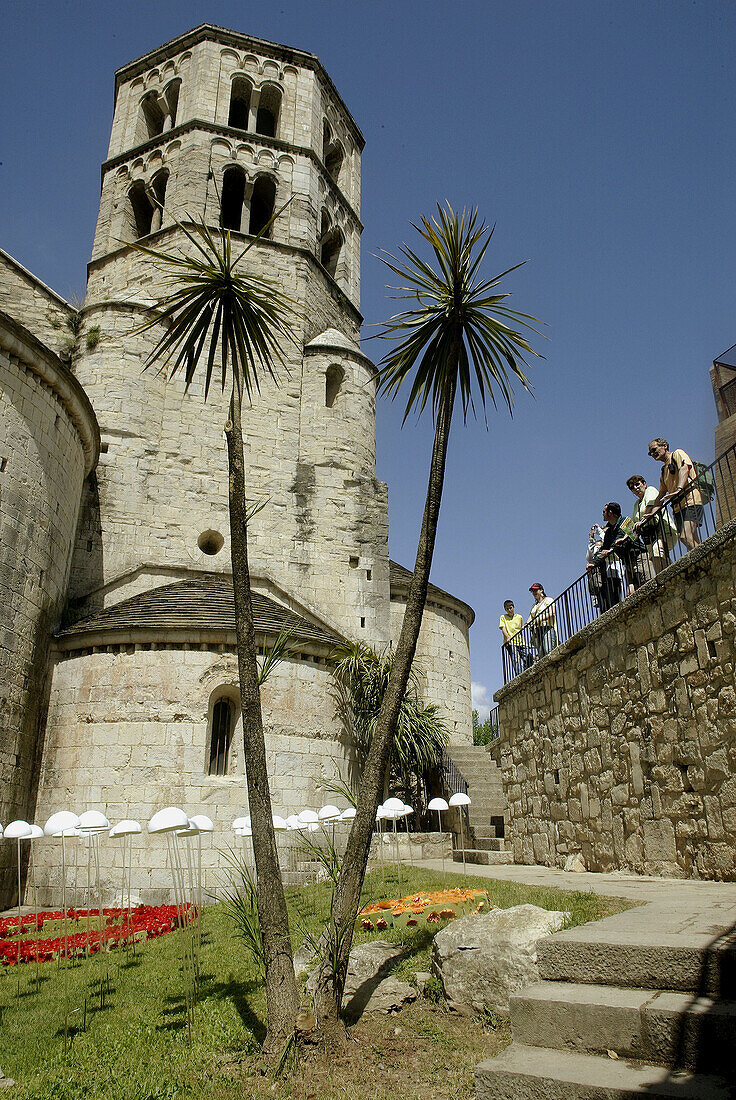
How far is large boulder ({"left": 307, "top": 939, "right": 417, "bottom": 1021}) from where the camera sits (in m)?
5.61

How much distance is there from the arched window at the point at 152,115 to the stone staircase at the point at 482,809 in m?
23.5

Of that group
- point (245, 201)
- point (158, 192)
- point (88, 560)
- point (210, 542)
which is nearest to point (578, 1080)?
point (88, 560)

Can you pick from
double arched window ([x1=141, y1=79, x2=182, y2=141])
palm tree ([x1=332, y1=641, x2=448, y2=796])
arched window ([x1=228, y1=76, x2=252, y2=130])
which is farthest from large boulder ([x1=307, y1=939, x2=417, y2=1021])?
arched window ([x1=228, y1=76, x2=252, y2=130])

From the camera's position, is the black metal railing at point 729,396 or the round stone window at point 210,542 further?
the round stone window at point 210,542

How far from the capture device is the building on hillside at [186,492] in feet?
44.9

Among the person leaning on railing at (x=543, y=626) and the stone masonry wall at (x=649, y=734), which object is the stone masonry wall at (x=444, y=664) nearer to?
the person leaning on railing at (x=543, y=626)

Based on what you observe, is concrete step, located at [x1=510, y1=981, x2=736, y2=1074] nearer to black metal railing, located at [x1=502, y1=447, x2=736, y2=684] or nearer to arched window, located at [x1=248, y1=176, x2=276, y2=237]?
black metal railing, located at [x1=502, y1=447, x2=736, y2=684]

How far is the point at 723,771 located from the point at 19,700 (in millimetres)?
11759

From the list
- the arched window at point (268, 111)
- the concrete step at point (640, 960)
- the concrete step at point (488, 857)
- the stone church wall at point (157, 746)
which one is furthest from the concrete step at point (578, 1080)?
the arched window at point (268, 111)

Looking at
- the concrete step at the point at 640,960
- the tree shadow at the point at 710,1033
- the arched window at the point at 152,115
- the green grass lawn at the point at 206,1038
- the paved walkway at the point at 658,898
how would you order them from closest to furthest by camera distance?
the tree shadow at the point at 710,1033
the concrete step at the point at 640,960
the paved walkway at the point at 658,898
the green grass lawn at the point at 206,1038
the arched window at the point at 152,115

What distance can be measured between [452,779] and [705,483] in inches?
450

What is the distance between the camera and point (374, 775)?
5.96m

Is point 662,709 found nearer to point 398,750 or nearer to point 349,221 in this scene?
point 398,750

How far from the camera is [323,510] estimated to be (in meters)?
19.8
